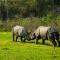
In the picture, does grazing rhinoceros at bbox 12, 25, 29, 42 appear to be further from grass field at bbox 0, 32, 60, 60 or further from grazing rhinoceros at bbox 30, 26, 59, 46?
grass field at bbox 0, 32, 60, 60

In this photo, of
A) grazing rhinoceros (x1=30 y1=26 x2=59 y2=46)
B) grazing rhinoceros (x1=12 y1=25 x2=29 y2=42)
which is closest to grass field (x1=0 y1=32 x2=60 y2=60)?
grazing rhinoceros (x1=30 y1=26 x2=59 y2=46)

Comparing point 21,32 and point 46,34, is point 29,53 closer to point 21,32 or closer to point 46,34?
point 46,34

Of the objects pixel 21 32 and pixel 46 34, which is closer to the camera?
pixel 46 34

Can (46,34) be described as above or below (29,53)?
above

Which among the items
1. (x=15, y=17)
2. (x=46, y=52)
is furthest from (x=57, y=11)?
(x=46, y=52)

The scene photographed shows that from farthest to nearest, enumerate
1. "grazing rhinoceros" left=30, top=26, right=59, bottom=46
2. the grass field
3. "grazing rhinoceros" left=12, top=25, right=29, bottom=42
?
"grazing rhinoceros" left=12, top=25, right=29, bottom=42
"grazing rhinoceros" left=30, top=26, right=59, bottom=46
the grass field

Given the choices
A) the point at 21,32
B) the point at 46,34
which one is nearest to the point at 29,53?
the point at 46,34

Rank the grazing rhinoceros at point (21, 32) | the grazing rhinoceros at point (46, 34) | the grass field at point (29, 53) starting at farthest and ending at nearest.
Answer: the grazing rhinoceros at point (21, 32) → the grazing rhinoceros at point (46, 34) → the grass field at point (29, 53)

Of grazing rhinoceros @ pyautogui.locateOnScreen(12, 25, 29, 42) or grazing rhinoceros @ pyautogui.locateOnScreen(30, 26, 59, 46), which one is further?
grazing rhinoceros @ pyautogui.locateOnScreen(12, 25, 29, 42)

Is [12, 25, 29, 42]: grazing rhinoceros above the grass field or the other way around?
above

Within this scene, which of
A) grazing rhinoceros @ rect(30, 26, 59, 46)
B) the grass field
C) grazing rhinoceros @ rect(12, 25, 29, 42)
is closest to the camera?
the grass field

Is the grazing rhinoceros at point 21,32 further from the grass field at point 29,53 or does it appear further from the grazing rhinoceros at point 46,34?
the grass field at point 29,53

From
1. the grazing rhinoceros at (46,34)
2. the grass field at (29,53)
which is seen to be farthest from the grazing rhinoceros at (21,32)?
the grass field at (29,53)

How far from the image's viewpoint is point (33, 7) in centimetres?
5522
